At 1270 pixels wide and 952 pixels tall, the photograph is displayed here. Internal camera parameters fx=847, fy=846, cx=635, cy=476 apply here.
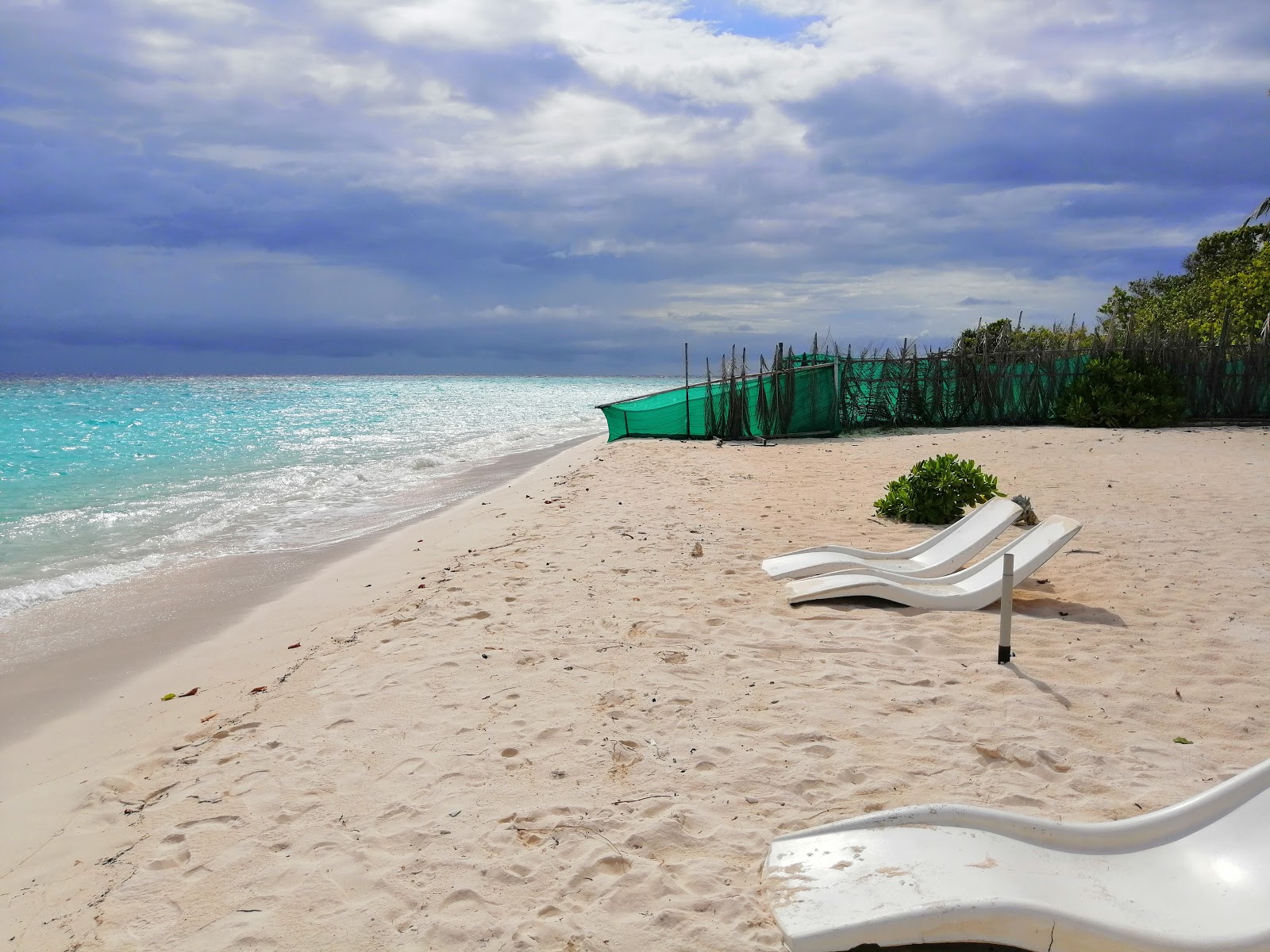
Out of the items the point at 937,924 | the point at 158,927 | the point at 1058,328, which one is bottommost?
the point at 158,927

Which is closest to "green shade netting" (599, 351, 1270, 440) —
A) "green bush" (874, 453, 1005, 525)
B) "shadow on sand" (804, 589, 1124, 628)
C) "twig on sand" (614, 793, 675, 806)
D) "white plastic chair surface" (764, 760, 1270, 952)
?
"green bush" (874, 453, 1005, 525)

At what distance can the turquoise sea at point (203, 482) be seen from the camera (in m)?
8.32

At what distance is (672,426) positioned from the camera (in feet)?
53.0

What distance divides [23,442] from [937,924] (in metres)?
24.0

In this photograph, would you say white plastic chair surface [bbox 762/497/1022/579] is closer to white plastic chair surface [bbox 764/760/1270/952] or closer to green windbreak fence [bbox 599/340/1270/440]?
white plastic chair surface [bbox 764/760/1270/952]

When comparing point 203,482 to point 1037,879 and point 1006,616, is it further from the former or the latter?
point 1037,879

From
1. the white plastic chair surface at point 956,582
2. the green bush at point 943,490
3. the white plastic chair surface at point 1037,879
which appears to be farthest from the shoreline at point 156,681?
the green bush at point 943,490

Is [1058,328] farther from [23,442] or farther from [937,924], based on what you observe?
[23,442]

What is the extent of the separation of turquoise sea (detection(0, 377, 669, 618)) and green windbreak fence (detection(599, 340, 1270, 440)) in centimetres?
448

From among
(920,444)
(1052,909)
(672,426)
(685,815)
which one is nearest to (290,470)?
(672,426)

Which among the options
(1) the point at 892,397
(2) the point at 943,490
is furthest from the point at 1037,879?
(1) the point at 892,397

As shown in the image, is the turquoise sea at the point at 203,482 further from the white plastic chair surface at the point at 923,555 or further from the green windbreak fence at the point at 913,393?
the white plastic chair surface at the point at 923,555

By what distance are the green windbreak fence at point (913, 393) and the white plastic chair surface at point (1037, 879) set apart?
13.0 meters

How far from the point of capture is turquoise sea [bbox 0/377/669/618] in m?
8.32
